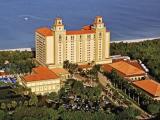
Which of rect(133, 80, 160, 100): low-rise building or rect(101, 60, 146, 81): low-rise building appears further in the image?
rect(101, 60, 146, 81): low-rise building

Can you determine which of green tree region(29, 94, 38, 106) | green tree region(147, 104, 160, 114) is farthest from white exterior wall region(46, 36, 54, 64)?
green tree region(147, 104, 160, 114)

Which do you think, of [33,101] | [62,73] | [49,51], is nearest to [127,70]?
[62,73]

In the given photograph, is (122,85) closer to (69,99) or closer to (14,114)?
(69,99)

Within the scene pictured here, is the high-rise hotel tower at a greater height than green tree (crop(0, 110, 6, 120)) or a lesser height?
greater

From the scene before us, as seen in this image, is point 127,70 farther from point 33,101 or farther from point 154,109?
point 33,101

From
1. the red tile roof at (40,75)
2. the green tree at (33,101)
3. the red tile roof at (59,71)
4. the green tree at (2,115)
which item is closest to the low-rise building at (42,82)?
the red tile roof at (40,75)

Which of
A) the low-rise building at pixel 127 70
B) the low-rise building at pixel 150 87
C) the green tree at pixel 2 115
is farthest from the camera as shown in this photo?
the low-rise building at pixel 127 70

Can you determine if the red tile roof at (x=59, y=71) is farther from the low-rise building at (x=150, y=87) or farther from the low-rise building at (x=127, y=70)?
the low-rise building at (x=150, y=87)

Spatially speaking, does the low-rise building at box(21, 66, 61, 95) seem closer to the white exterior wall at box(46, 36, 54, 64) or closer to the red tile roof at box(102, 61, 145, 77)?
the white exterior wall at box(46, 36, 54, 64)
